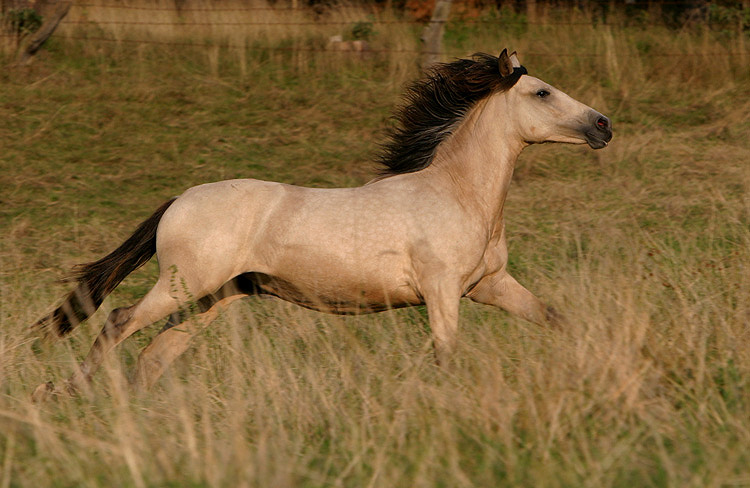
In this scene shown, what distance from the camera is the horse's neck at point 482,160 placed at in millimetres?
4824

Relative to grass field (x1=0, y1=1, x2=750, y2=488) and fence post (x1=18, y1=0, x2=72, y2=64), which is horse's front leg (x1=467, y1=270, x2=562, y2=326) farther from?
fence post (x1=18, y1=0, x2=72, y2=64)

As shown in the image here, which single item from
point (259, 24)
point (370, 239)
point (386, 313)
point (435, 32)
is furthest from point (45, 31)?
point (370, 239)

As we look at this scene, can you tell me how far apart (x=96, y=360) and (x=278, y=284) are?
3.01 ft

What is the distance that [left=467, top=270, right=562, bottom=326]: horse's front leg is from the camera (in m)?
4.91

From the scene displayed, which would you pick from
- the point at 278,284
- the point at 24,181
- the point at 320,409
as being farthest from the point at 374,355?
the point at 24,181

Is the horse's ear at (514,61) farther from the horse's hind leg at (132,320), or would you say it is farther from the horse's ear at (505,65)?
the horse's hind leg at (132,320)

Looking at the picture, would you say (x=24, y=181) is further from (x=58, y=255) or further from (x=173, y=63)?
(x=173, y=63)

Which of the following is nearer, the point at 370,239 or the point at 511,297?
the point at 370,239

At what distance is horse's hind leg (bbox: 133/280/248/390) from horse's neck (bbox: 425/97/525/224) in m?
1.20

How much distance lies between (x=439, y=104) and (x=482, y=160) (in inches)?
16.7

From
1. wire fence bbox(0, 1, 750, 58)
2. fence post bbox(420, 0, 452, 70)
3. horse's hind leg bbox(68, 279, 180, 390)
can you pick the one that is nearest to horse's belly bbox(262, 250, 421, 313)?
horse's hind leg bbox(68, 279, 180, 390)

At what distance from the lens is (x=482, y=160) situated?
4.91 m

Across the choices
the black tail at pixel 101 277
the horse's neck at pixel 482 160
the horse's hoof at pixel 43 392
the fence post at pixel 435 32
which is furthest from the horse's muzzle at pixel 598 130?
the fence post at pixel 435 32

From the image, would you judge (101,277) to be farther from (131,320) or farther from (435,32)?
(435,32)
